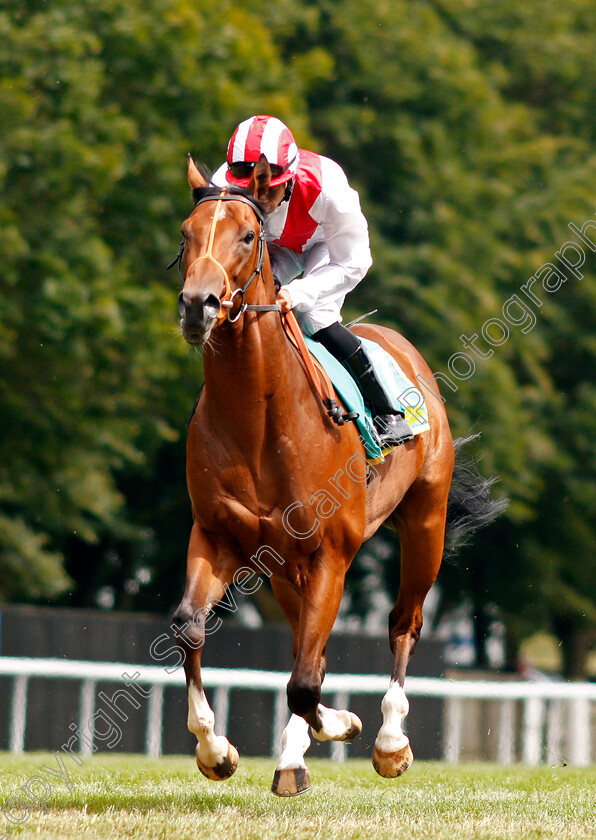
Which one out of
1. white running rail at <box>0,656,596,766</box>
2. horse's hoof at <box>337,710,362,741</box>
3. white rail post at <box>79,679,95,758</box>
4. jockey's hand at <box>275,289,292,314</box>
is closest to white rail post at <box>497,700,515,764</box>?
white running rail at <box>0,656,596,766</box>

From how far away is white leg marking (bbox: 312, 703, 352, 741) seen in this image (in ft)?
18.7

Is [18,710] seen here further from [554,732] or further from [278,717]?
[554,732]

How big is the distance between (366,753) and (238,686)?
1.49 m

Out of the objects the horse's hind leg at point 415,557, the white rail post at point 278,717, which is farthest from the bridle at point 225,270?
the white rail post at point 278,717

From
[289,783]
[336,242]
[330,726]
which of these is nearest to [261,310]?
[336,242]

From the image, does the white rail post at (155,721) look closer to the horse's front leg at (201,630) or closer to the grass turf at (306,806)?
the grass turf at (306,806)

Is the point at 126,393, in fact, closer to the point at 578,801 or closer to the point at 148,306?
the point at 148,306

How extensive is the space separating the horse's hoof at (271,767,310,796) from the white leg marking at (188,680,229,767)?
1.21 ft

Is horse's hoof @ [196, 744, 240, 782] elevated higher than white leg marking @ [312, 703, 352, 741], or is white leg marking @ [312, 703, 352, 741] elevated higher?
white leg marking @ [312, 703, 352, 741]

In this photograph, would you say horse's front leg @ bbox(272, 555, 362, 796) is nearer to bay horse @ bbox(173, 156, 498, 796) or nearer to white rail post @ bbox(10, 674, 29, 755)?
bay horse @ bbox(173, 156, 498, 796)

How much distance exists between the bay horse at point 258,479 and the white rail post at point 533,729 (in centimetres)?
682

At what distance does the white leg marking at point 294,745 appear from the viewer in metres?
5.60

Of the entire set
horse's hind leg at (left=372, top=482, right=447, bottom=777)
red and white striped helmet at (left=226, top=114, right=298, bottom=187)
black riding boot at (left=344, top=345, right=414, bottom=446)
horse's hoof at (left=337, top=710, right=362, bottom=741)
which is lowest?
horse's hoof at (left=337, top=710, right=362, bottom=741)

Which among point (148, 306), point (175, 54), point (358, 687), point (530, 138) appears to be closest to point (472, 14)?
point (530, 138)
